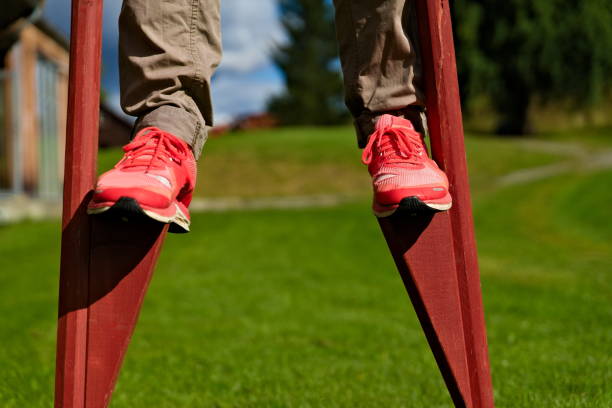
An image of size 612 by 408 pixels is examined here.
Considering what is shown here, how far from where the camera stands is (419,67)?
57.1 inches

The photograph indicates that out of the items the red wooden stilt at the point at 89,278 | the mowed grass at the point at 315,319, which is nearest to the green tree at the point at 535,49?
the mowed grass at the point at 315,319

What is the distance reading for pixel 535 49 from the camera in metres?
21.4

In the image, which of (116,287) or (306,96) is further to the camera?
(306,96)

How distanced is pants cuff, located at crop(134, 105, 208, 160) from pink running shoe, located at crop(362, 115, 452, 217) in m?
0.40

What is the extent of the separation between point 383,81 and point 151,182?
1.96 ft

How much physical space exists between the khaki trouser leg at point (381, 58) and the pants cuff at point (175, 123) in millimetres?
386

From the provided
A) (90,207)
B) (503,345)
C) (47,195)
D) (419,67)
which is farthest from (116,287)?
(47,195)

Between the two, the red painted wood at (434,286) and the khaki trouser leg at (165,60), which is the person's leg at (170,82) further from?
the red painted wood at (434,286)

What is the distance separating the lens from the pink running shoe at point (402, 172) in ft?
4.10

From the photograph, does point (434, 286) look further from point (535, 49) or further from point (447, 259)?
point (535, 49)

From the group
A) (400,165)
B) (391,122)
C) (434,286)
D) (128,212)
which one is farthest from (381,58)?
(128,212)

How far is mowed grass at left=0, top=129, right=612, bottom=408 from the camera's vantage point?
218 cm

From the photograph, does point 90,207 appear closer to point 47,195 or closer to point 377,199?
point 377,199

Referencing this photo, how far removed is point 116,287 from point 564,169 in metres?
15.2
